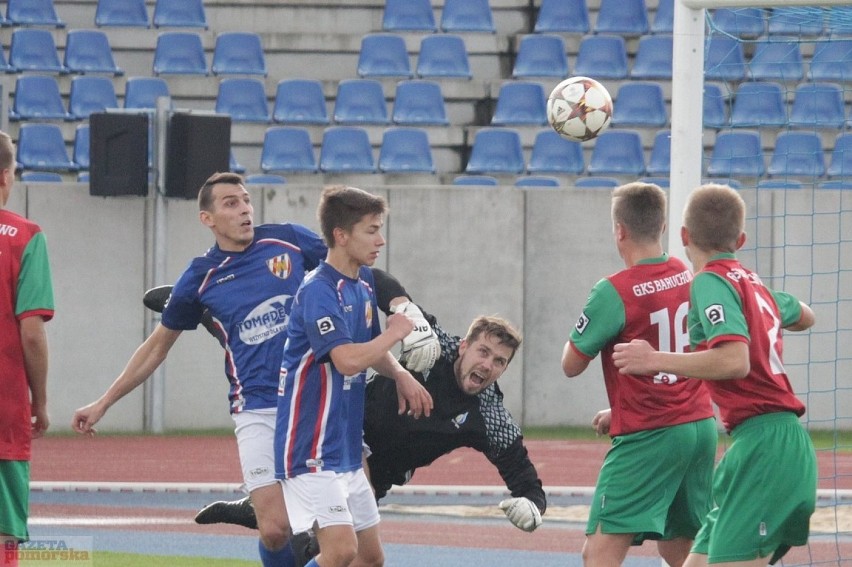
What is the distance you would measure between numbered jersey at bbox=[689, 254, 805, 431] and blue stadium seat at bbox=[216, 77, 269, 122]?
1279 centimetres

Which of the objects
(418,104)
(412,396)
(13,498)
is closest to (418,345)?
(412,396)

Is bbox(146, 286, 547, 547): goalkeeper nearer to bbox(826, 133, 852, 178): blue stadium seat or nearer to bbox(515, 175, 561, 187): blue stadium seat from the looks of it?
bbox(515, 175, 561, 187): blue stadium seat

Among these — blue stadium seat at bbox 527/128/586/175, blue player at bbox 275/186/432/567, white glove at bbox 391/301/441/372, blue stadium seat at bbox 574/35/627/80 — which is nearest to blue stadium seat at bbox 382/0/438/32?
blue stadium seat at bbox 574/35/627/80

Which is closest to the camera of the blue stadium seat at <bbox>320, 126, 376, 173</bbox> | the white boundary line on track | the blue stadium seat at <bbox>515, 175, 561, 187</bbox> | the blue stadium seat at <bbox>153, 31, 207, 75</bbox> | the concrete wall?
the white boundary line on track

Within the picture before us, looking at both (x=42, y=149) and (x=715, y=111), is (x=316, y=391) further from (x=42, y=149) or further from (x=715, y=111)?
(x=715, y=111)

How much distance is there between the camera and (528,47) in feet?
60.5

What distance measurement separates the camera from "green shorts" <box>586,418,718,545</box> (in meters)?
5.90

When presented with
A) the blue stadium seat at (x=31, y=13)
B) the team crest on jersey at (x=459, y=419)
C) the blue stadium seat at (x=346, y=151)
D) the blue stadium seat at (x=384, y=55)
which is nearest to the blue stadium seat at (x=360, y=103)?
the blue stadium seat at (x=384, y=55)

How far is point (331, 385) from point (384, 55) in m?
12.9

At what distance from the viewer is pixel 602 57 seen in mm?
18312

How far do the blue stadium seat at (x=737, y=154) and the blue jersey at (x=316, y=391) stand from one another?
38.0 ft

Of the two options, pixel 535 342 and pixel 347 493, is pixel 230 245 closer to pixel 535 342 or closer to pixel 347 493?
pixel 347 493

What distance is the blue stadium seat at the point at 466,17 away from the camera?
61.8ft

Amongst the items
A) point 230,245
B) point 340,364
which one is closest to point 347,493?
point 340,364
